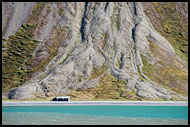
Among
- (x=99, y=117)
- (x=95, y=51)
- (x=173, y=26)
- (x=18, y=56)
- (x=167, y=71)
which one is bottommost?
(x=99, y=117)

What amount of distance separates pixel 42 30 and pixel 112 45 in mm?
16061

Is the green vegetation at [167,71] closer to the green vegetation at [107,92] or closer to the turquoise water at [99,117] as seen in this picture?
the green vegetation at [107,92]

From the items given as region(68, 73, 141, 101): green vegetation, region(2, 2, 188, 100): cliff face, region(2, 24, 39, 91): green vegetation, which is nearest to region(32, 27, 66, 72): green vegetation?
region(2, 2, 188, 100): cliff face

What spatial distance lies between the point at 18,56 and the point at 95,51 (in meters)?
15.9

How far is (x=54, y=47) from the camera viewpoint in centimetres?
5297

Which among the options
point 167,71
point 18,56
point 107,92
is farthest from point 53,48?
point 167,71

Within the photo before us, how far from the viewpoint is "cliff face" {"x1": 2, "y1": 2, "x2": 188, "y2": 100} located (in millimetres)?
Result: 44531

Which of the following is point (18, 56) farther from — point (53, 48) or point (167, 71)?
point (167, 71)

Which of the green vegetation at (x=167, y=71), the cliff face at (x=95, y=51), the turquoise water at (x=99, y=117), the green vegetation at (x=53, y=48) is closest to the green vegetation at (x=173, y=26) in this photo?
the cliff face at (x=95, y=51)

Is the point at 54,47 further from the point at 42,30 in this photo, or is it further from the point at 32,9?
the point at 32,9

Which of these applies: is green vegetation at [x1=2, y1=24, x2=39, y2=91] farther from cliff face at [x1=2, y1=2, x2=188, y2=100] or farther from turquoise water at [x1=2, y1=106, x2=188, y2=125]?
turquoise water at [x1=2, y1=106, x2=188, y2=125]

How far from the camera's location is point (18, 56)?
53594 millimetres

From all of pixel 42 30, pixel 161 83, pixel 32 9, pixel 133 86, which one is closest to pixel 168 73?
pixel 161 83

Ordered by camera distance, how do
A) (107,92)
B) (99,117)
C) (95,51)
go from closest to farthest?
(99,117)
(107,92)
(95,51)
